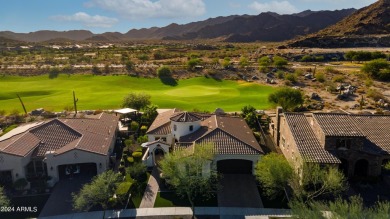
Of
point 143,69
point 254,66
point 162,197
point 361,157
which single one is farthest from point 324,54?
point 162,197

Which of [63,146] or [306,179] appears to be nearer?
[306,179]

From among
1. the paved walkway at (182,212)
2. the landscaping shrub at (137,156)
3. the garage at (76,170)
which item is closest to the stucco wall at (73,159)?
the garage at (76,170)

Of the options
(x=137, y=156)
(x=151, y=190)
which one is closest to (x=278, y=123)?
(x=137, y=156)

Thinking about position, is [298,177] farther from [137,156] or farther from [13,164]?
[13,164]

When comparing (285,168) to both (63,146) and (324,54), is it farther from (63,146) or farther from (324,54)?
(324,54)

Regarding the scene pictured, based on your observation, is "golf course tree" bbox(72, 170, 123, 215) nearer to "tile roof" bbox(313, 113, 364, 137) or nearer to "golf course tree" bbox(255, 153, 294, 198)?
"golf course tree" bbox(255, 153, 294, 198)

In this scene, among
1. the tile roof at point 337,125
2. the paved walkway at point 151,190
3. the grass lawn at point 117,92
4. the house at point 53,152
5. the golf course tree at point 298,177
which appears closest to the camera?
the golf course tree at point 298,177

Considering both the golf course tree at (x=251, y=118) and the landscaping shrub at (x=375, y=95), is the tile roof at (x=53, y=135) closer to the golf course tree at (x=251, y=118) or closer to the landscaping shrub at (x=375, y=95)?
the golf course tree at (x=251, y=118)
